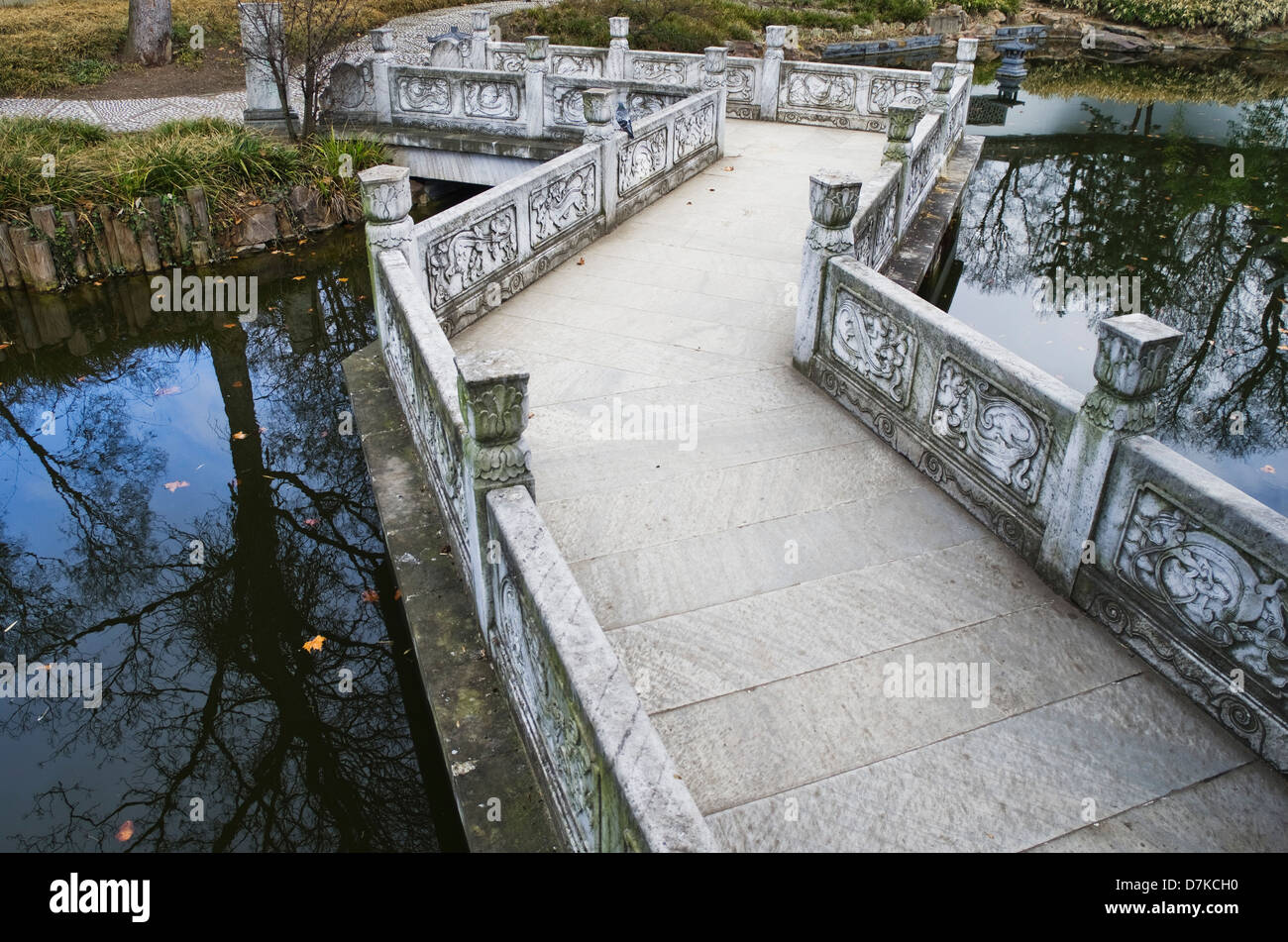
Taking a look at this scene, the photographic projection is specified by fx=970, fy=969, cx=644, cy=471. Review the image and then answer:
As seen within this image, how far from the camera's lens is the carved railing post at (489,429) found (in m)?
4.08

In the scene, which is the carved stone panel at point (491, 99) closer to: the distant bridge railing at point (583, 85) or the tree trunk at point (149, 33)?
the distant bridge railing at point (583, 85)

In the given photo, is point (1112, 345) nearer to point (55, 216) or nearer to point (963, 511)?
point (963, 511)

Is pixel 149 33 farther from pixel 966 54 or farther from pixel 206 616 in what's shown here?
pixel 206 616

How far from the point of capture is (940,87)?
13.3 meters

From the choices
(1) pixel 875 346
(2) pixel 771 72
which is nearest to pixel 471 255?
(1) pixel 875 346

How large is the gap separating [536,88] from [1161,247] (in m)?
9.28

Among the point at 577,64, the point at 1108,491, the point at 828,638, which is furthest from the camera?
the point at 577,64

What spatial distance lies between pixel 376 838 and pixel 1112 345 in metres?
4.50

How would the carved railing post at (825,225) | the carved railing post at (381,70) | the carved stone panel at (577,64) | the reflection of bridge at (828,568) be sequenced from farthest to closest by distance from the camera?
1. the carved stone panel at (577,64)
2. the carved railing post at (381,70)
3. the carved railing post at (825,225)
4. the reflection of bridge at (828,568)

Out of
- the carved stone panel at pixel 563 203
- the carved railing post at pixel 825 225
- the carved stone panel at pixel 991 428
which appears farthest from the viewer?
the carved stone panel at pixel 563 203

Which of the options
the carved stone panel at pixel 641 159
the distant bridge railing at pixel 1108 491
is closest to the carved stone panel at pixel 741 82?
the carved stone panel at pixel 641 159

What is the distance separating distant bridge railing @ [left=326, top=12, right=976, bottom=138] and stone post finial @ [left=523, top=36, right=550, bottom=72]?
15 millimetres

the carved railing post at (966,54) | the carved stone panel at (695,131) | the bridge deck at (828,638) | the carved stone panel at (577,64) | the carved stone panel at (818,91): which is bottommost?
the bridge deck at (828,638)

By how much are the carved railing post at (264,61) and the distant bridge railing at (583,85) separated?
0.81 meters
